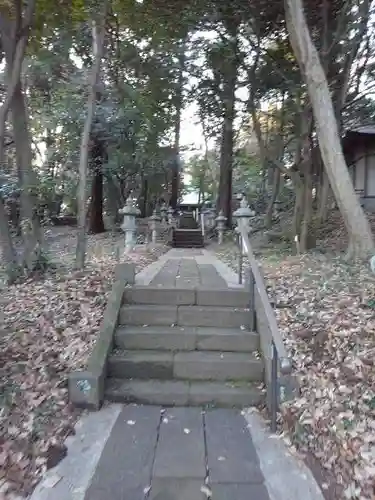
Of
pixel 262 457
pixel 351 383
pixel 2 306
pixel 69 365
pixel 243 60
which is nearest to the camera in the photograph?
pixel 262 457

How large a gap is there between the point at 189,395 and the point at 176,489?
3.57ft

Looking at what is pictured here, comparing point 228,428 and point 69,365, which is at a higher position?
point 69,365

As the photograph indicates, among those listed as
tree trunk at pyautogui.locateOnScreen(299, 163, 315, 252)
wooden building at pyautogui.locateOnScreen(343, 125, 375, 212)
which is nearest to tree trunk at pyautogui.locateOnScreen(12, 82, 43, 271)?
tree trunk at pyautogui.locateOnScreen(299, 163, 315, 252)

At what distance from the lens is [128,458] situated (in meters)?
2.77

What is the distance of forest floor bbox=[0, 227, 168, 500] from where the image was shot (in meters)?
2.71

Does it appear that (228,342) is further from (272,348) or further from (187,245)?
(187,245)

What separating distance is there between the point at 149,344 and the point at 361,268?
3.09 metres

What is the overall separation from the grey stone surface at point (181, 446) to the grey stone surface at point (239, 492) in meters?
0.14

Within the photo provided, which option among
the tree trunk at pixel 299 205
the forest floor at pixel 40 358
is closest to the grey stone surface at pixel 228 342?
the forest floor at pixel 40 358

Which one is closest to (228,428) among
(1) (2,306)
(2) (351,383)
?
(2) (351,383)

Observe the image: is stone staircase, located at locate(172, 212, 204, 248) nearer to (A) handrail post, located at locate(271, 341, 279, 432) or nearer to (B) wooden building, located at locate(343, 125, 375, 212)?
(B) wooden building, located at locate(343, 125, 375, 212)

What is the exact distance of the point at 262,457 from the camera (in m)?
2.80

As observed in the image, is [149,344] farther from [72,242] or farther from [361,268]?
[72,242]

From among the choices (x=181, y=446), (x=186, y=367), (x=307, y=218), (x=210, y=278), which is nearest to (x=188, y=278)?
(x=210, y=278)
